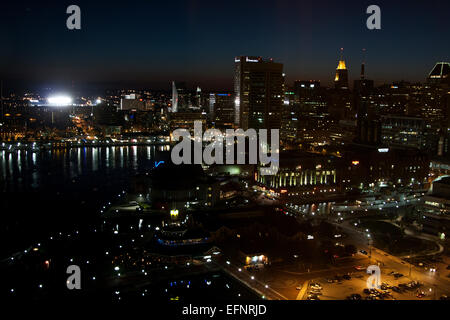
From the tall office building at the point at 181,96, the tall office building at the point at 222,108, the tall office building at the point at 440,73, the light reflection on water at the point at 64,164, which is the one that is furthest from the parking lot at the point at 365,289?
the tall office building at the point at 181,96

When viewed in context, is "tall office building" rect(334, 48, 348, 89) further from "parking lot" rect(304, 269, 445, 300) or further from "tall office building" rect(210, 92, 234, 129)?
"parking lot" rect(304, 269, 445, 300)

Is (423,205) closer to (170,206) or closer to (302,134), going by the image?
(170,206)

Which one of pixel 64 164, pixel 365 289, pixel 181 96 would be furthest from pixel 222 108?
pixel 365 289

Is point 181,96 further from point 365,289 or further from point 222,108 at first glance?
point 365,289

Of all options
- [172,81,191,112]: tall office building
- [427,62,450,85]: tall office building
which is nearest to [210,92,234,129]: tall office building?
[172,81,191,112]: tall office building

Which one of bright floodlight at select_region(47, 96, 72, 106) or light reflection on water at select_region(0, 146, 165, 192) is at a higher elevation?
bright floodlight at select_region(47, 96, 72, 106)

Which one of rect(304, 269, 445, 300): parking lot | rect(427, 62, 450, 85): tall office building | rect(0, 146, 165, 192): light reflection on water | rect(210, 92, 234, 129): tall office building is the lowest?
rect(304, 269, 445, 300): parking lot

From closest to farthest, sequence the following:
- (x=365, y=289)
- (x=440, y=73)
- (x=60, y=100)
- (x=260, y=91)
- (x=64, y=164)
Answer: (x=365, y=289)
(x=64, y=164)
(x=260, y=91)
(x=440, y=73)
(x=60, y=100)

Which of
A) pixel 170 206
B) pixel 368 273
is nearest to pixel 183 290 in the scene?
pixel 368 273

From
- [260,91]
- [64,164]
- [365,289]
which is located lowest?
[365,289]
